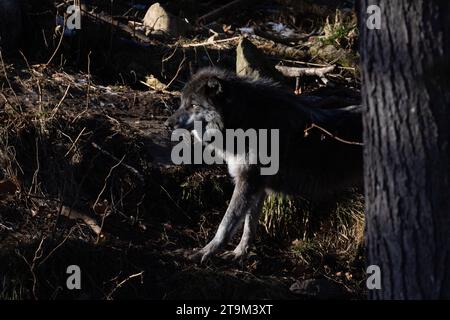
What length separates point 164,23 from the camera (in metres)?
11.1

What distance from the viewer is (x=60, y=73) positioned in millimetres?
9797

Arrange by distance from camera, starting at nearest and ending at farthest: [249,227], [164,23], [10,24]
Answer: [249,227] → [10,24] → [164,23]

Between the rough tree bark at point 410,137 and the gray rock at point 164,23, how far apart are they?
593 centimetres

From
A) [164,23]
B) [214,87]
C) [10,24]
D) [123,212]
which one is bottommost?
[123,212]

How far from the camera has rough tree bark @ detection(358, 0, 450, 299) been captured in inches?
202

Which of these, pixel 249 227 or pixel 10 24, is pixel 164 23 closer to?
pixel 10 24

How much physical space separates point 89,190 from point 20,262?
5.05ft

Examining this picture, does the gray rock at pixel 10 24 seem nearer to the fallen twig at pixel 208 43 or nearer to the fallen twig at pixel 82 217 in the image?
the fallen twig at pixel 208 43

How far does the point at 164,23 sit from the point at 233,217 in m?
3.85

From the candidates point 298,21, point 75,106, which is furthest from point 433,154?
point 298,21

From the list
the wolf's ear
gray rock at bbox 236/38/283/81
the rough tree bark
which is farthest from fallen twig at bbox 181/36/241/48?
the rough tree bark

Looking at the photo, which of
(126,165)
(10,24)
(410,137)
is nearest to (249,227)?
(126,165)

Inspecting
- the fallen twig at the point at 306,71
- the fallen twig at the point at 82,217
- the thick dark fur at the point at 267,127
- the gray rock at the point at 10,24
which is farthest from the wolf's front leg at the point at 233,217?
the gray rock at the point at 10,24

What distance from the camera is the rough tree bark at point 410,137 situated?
16.9 ft
